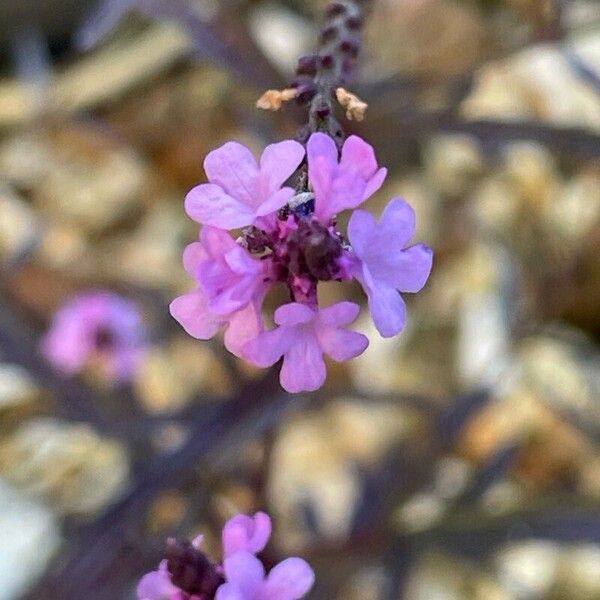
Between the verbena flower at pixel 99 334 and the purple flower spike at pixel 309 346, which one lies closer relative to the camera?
the purple flower spike at pixel 309 346

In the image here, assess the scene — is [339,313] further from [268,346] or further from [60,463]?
[60,463]

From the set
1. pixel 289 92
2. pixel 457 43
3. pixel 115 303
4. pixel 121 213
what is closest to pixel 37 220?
pixel 121 213

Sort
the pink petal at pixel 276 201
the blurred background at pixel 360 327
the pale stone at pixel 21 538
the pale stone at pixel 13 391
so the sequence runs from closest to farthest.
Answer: the pink petal at pixel 276 201, the blurred background at pixel 360 327, the pale stone at pixel 21 538, the pale stone at pixel 13 391

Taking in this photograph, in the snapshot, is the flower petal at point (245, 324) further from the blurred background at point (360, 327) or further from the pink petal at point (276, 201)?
the blurred background at point (360, 327)

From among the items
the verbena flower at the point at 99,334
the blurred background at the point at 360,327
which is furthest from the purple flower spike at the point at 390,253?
the verbena flower at the point at 99,334

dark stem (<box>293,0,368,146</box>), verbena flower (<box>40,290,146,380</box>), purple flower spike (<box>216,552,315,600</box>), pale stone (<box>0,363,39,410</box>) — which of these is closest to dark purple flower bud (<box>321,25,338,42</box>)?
dark stem (<box>293,0,368,146</box>)

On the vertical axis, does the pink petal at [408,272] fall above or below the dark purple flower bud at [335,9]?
below

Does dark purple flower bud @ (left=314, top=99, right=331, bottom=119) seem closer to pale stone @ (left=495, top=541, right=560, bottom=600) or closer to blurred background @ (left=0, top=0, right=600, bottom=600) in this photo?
blurred background @ (left=0, top=0, right=600, bottom=600)
